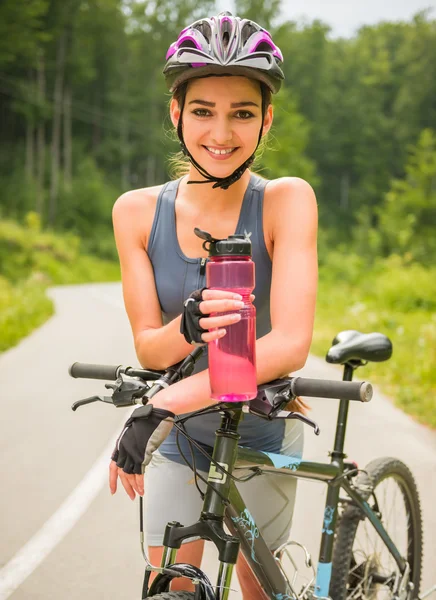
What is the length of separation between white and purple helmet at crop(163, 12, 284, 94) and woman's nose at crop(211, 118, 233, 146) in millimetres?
143

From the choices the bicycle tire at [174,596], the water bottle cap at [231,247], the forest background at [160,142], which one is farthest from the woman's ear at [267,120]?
the forest background at [160,142]

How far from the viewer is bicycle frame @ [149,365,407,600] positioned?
2020 millimetres

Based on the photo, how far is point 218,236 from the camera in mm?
2605

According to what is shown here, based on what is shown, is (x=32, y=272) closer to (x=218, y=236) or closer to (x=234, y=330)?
(x=218, y=236)

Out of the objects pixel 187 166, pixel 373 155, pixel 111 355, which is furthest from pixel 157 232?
pixel 373 155

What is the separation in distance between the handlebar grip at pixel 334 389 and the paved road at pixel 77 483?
197 centimetres

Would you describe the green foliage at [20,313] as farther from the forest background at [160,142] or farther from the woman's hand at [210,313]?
the woman's hand at [210,313]

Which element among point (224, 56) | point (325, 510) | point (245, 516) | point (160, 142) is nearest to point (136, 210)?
point (224, 56)

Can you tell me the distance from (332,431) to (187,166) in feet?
17.2

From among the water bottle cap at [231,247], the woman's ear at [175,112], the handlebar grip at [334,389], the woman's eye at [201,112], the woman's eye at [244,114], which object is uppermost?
the woman's ear at [175,112]

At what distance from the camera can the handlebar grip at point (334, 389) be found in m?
2.00

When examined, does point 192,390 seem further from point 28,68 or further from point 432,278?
point 28,68

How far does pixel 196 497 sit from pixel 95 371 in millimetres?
603

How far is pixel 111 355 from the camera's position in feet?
39.2
